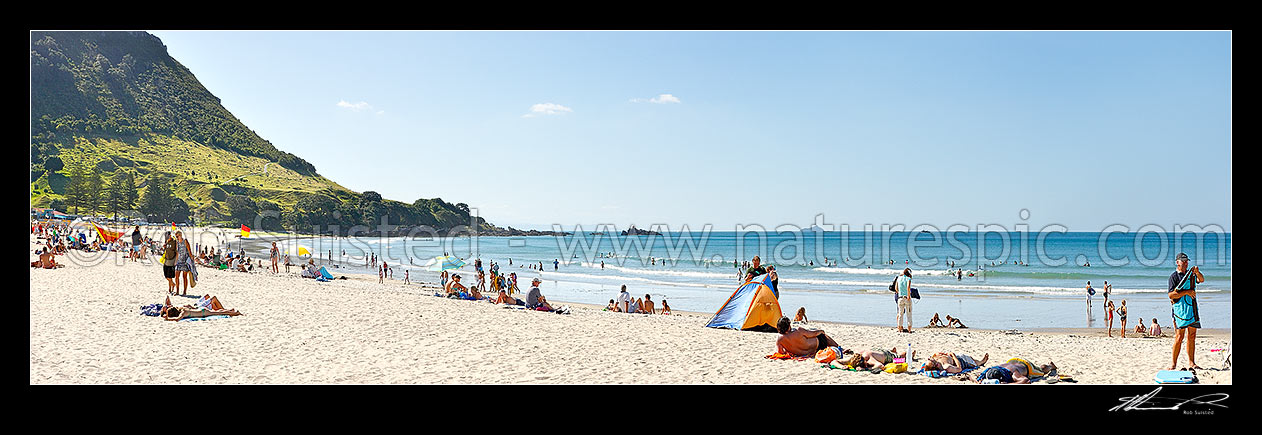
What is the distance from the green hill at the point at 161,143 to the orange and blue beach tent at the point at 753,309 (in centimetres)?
8833

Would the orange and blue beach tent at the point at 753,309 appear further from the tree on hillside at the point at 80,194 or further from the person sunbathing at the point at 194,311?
the tree on hillside at the point at 80,194

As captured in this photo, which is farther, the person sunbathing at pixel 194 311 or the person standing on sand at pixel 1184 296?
the person sunbathing at pixel 194 311

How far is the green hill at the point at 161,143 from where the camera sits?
303 feet

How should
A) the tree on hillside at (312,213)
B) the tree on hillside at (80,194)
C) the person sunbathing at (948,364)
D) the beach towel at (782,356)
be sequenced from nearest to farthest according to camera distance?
the person sunbathing at (948,364), the beach towel at (782,356), the tree on hillside at (80,194), the tree on hillside at (312,213)

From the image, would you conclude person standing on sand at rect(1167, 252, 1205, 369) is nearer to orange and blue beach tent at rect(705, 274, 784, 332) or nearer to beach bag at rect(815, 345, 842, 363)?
beach bag at rect(815, 345, 842, 363)

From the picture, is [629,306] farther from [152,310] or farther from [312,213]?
[312,213]

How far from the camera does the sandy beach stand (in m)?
7.11

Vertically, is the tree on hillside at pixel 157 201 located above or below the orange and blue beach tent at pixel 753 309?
above

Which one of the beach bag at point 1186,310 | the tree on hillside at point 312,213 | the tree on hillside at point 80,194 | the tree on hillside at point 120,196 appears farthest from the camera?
the tree on hillside at point 312,213

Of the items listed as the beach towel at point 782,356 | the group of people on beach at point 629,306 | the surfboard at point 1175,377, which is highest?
the surfboard at point 1175,377

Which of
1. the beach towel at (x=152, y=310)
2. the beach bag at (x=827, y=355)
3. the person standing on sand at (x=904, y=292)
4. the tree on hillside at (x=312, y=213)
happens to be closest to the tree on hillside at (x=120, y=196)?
the tree on hillside at (x=312, y=213)

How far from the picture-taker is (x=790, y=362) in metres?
8.09
